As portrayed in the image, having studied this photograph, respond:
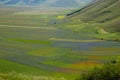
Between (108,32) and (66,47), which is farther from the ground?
(66,47)

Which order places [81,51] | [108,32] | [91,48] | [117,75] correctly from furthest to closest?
[108,32], [91,48], [81,51], [117,75]

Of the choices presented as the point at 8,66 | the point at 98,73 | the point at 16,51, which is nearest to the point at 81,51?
the point at 16,51

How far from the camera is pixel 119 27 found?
528 ft

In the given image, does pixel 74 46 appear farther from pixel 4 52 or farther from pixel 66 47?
pixel 4 52

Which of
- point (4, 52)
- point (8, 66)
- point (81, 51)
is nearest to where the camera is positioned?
point (8, 66)

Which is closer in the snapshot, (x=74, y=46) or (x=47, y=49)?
(x=47, y=49)

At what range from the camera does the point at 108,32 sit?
15525 cm

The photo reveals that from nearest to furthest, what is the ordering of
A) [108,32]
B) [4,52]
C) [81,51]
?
[4,52] → [81,51] → [108,32]

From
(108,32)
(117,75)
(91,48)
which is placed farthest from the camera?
(108,32)

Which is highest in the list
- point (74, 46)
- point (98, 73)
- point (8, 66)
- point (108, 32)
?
point (98, 73)

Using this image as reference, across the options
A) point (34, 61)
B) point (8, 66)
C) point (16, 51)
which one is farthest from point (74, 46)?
point (8, 66)

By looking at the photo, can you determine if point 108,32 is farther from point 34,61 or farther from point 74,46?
point 34,61

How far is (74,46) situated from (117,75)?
247 ft

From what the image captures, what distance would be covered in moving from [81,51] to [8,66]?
31.8m
